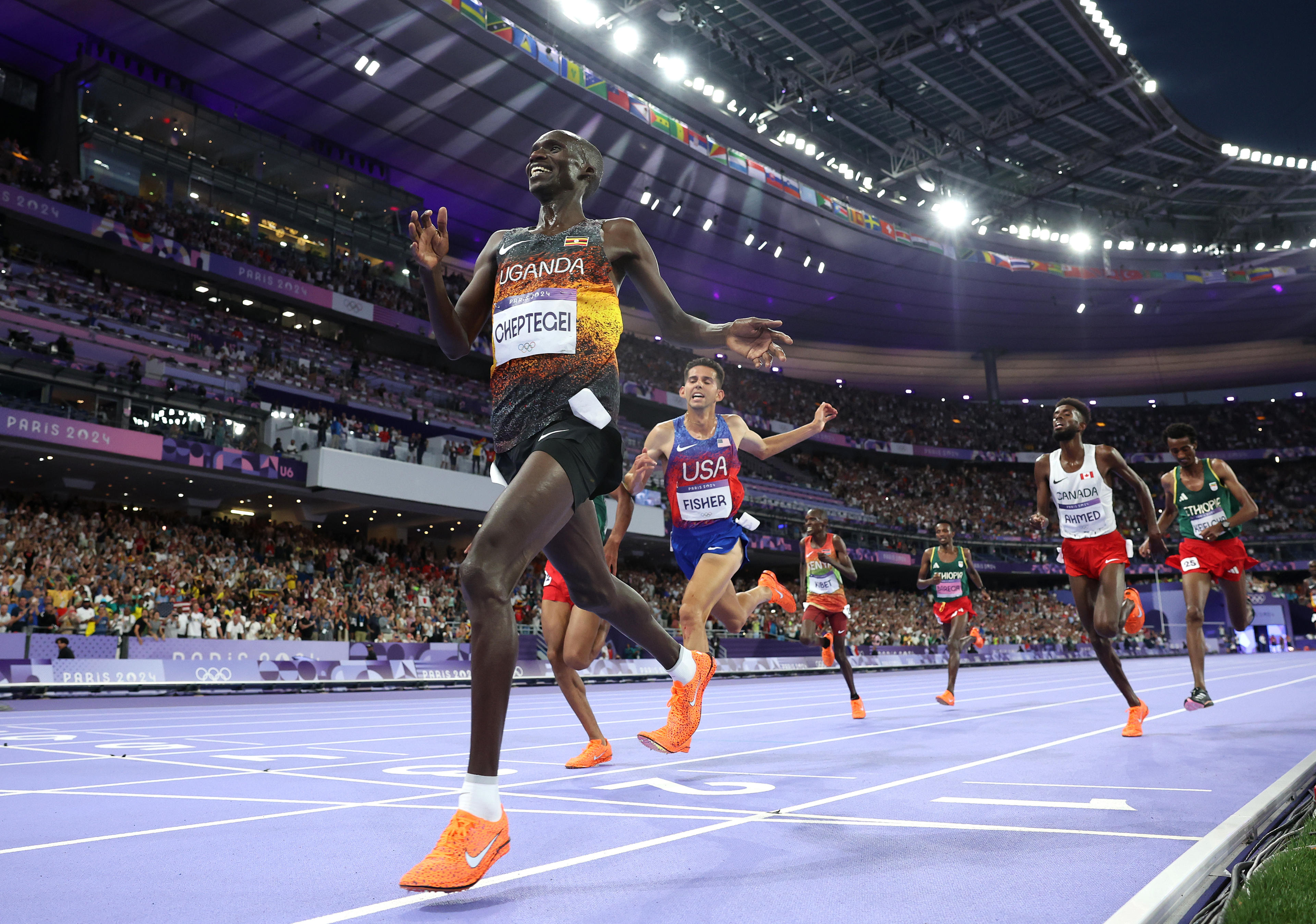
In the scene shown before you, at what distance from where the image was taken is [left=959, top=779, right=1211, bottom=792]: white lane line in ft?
14.1

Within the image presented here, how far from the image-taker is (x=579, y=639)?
5926 mm

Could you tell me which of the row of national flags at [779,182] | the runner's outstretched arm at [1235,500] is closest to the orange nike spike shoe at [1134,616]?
the runner's outstretched arm at [1235,500]

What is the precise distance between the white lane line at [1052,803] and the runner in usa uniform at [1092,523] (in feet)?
11.9

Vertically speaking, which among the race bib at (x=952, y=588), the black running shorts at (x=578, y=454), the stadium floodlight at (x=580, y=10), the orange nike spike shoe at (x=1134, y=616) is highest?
the stadium floodlight at (x=580, y=10)

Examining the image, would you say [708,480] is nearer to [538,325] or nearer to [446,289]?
[446,289]

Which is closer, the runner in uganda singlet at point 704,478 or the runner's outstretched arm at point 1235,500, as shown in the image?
the runner in uganda singlet at point 704,478

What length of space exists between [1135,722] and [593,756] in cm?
437

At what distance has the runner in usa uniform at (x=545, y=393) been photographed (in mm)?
2783

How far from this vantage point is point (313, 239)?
31.8 m

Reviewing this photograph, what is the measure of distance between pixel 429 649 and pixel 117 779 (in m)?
15.4

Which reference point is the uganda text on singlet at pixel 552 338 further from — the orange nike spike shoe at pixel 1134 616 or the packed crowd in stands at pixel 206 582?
the packed crowd in stands at pixel 206 582

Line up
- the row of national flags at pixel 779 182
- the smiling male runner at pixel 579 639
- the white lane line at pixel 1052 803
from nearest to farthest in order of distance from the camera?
1. the white lane line at pixel 1052 803
2. the smiling male runner at pixel 579 639
3. the row of national flags at pixel 779 182

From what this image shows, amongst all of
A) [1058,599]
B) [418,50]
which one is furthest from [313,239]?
[1058,599]

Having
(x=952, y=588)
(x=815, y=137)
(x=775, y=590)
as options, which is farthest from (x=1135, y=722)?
(x=815, y=137)
